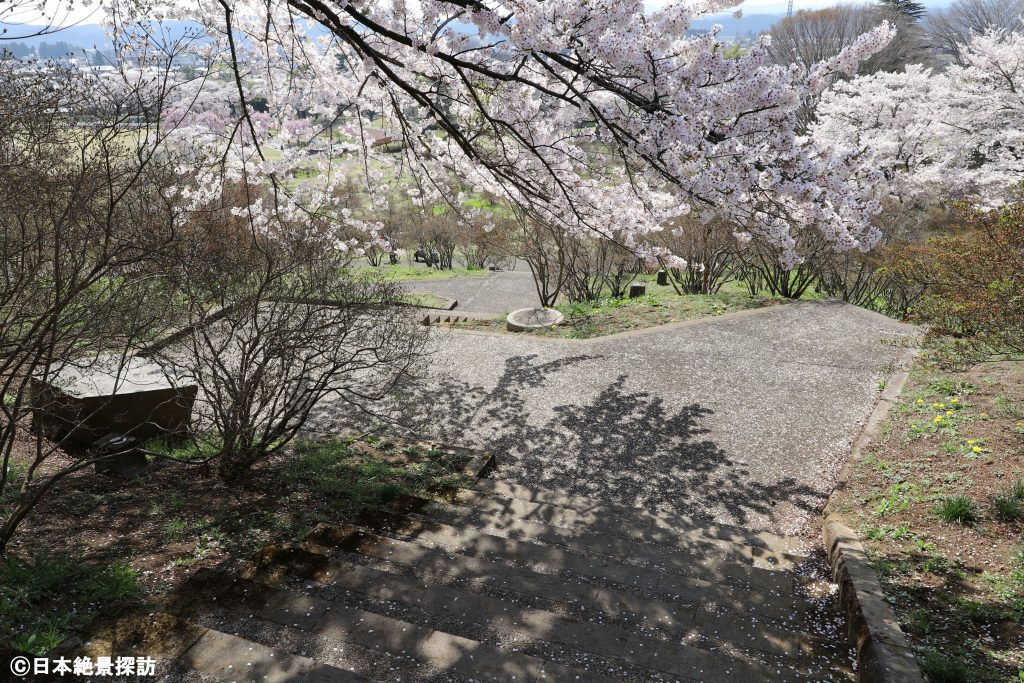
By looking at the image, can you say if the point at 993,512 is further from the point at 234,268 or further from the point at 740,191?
the point at 234,268

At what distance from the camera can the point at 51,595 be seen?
3.24 meters

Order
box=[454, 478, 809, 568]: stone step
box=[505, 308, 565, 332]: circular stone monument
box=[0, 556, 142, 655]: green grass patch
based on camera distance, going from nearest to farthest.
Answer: box=[0, 556, 142, 655]: green grass patch
box=[454, 478, 809, 568]: stone step
box=[505, 308, 565, 332]: circular stone monument

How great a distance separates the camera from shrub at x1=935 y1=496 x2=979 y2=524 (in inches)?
181

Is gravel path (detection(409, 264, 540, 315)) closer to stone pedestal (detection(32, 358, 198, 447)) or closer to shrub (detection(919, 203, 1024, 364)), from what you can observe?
stone pedestal (detection(32, 358, 198, 447))

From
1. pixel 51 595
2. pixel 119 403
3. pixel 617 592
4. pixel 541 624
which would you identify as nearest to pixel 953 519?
pixel 617 592

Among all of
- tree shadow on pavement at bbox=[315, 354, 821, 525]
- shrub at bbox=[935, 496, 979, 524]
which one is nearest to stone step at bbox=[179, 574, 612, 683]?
→ tree shadow on pavement at bbox=[315, 354, 821, 525]

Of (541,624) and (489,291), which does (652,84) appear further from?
(489,291)

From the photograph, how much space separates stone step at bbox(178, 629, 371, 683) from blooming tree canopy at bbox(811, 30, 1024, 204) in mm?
17188

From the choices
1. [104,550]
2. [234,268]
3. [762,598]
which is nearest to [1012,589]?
[762,598]

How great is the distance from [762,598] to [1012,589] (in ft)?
4.73

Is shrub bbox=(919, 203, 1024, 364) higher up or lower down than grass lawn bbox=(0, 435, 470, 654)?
higher up

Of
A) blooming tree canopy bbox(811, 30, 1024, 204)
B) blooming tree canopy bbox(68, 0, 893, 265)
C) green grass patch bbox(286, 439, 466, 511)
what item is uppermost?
blooming tree canopy bbox(811, 30, 1024, 204)

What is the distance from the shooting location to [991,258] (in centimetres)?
546

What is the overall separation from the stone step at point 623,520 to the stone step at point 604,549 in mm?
133
